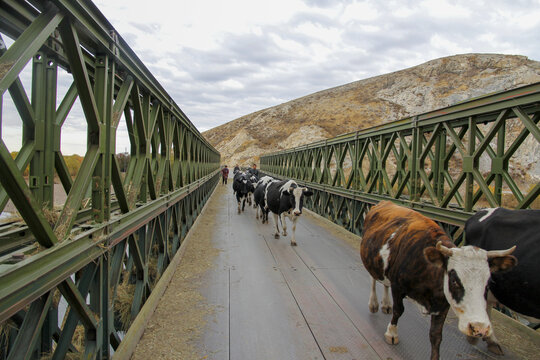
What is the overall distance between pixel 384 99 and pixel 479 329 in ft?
246

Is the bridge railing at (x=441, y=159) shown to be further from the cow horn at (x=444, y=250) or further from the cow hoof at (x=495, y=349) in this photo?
the cow horn at (x=444, y=250)

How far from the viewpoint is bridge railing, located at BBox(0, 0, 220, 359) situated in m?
2.02

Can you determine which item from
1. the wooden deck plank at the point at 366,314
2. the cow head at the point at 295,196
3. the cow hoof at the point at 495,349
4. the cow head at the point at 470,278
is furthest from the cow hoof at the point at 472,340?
the cow head at the point at 295,196

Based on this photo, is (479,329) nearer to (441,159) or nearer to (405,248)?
(405,248)

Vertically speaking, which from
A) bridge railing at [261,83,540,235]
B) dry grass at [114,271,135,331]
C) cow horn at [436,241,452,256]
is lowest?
dry grass at [114,271,135,331]

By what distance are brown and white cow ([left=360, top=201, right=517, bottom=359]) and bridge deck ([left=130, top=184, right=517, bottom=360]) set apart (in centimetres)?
37

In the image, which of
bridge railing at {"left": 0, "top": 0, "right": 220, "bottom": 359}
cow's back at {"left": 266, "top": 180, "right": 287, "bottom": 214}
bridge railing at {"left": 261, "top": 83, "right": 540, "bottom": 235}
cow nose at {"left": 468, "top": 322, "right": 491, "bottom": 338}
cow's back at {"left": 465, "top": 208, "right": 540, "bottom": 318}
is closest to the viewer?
bridge railing at {"left": 0, "top": 0, "right": 220, "bottom": 359}

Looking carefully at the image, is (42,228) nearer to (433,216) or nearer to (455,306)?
(455,306)

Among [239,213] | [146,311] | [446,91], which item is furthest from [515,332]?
[446,91]

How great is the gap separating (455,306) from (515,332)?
6.91 ft

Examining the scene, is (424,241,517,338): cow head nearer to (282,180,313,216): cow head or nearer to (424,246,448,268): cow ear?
(424,246,448,268): cow ear

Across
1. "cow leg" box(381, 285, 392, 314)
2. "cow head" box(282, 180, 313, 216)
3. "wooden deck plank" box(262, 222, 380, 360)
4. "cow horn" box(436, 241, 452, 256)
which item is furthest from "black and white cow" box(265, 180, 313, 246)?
"cow horn" box(436, 241, 452, 256)

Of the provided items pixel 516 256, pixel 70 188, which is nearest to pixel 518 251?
pixel 516 256

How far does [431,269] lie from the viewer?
11.1 feet
